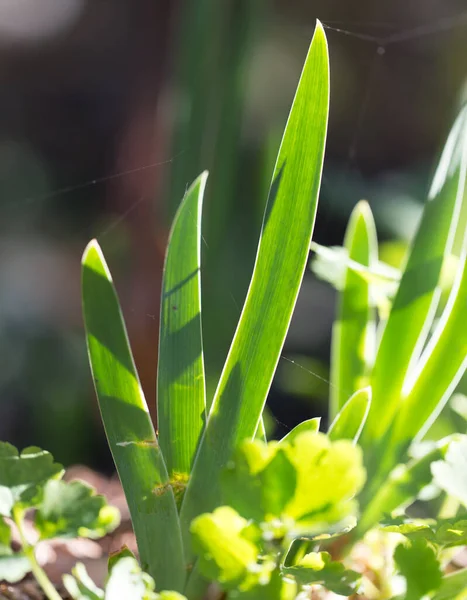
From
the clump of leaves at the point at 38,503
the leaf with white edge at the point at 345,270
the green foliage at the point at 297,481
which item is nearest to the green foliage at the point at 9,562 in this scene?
the clump of leaves at the point at 38,503

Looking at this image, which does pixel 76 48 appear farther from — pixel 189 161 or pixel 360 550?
pixel 360 550

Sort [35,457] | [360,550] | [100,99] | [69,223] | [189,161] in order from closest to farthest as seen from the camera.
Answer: [35,457]
[360,550]
[189,161]
[69,223]
[100,99]

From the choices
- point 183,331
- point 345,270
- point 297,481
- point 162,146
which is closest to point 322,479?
point 297,481

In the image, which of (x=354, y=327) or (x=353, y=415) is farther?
(x=354, y=327)

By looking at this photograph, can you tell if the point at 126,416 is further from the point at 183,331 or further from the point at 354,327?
the point at 354,327

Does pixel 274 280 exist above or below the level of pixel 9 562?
above

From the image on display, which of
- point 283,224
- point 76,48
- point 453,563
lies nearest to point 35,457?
point 283,224

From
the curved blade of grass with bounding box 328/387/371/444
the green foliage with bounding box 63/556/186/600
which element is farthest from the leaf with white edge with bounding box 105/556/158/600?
the curved blade of grass with bounding box 328/387/371/444
